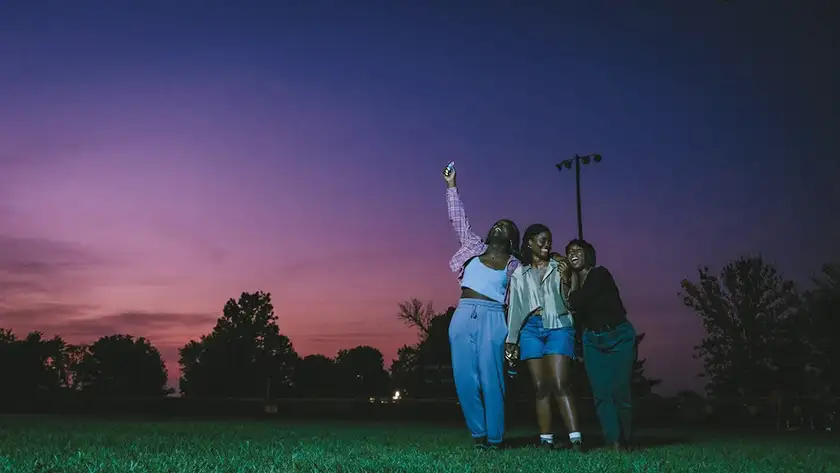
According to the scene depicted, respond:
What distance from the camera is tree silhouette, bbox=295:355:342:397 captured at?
102375 mm

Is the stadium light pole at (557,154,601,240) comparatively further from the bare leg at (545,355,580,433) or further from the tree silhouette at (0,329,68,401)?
the tree silhouette at (0,329,68,401)

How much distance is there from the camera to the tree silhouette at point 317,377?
10238 cm

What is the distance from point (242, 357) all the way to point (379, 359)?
43.5m

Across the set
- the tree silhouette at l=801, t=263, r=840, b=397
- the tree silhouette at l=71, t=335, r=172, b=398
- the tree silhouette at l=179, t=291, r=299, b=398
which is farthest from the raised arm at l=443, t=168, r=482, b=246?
the tree silhouette at l=71, t=335, r=172, b=398

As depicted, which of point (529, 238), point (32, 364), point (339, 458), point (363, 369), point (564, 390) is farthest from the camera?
point (363, 369)

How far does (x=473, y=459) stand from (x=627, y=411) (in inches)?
85.8

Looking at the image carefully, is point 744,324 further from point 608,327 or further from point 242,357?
point 242,357

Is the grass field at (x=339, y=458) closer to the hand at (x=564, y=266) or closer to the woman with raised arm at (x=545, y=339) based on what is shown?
the woman with raised arm at (x=545, y=339)

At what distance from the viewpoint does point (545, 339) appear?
26.8ft

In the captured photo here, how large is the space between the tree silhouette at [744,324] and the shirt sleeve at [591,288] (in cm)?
3674

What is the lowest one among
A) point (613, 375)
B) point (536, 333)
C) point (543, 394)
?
point (543, 394)

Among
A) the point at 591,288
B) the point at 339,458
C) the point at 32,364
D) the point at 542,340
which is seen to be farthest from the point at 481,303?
the point at 32,364

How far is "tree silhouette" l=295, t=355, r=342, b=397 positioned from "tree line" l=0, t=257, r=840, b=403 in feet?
0.72

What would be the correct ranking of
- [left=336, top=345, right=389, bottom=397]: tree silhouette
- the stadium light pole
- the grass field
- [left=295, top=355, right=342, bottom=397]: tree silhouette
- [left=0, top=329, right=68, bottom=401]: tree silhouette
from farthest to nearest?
[left=336, top=345, right=389, bottom=397]: tree silhouette
[left=295, top=355, right=342, bottom=397]: tree silhouette
[left=0, top=329, right=68, bottom=401]: tree silhouette
the stadium light pole
the grass field
